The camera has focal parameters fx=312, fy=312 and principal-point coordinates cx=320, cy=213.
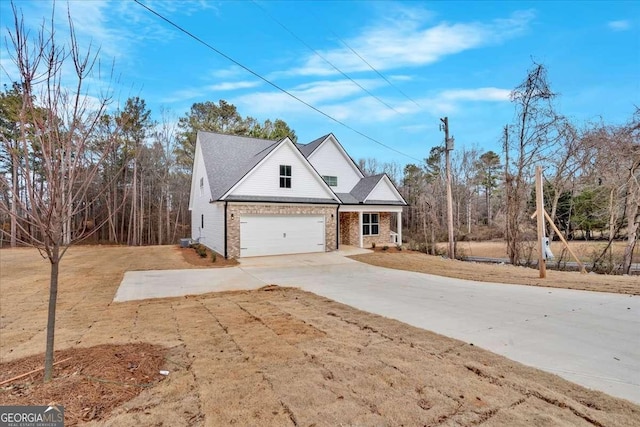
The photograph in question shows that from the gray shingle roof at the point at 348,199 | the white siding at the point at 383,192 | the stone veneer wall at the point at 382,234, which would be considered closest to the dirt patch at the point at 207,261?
the gray shingle roof at the point at 348,199

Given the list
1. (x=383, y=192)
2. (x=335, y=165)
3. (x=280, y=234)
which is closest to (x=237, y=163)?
(x=280, y=234)

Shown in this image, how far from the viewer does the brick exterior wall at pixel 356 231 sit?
19.5 m

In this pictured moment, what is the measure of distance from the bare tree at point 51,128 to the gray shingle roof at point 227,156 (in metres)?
11.3

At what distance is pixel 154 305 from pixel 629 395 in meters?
7.39

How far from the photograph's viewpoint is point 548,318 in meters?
5.27

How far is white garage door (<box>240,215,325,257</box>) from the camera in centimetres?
1438

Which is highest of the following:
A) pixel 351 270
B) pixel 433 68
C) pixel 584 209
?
pixel 433 68

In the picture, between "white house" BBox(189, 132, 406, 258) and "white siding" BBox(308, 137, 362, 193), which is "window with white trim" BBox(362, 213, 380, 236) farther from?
"white siding" BBox(308, 137, 362, 193)

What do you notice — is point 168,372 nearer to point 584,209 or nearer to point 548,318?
point 548,318

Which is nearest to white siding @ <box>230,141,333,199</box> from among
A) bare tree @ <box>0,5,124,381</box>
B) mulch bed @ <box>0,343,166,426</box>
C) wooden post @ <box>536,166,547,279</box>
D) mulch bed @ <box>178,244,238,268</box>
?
mulch bed @ <box>178,244,238,268</box>

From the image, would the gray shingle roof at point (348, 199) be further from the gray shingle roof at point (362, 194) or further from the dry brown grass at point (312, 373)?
the dry brown grass at point (312, 373)

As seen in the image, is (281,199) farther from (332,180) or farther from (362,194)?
(362,194)

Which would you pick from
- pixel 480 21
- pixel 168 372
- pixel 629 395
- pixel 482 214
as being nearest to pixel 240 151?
pixel 480 21

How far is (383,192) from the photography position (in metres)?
20.1
